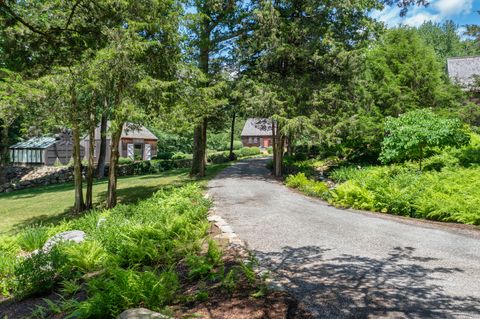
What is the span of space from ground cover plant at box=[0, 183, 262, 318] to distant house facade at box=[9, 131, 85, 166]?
30.2 meters

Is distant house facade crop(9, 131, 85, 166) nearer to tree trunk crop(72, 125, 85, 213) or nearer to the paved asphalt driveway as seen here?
tree trunk crop(72, 125, 85, 213)

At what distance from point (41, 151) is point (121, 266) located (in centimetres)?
3526

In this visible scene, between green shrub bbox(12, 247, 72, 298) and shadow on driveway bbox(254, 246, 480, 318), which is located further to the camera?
green shrub bbox(12, 247, 72, 298)

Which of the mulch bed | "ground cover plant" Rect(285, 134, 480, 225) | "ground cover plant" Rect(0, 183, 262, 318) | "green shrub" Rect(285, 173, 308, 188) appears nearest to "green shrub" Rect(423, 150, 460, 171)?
"ground cover plant" Rect(285, 134, 480, 225)

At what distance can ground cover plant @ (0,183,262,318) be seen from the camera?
4.70 m

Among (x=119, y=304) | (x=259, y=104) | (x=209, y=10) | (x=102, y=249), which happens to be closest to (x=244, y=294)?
(x=119, y=304)

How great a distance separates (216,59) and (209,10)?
121 inches

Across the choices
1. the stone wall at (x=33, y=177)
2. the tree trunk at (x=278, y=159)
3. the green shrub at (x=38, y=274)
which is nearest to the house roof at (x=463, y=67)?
the tree trunk at (x=278, y=159)

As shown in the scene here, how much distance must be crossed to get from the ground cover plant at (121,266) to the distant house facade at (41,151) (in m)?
30.2

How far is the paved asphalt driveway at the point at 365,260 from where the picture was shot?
4.45 meters

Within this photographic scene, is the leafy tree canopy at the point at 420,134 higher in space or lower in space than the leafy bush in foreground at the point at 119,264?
higher

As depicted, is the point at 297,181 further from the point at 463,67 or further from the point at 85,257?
the point at 463,67

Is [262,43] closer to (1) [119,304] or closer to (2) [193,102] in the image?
(2) [193,102]

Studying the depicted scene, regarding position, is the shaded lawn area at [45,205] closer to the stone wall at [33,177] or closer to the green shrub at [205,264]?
the stone wall at [33,177]
